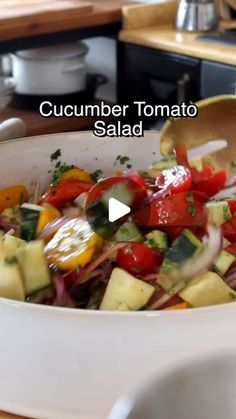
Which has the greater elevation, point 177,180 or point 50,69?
point 177,180

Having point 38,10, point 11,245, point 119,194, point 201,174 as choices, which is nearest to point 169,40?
point 38,10

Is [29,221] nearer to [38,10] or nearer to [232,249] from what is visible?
[232,249]

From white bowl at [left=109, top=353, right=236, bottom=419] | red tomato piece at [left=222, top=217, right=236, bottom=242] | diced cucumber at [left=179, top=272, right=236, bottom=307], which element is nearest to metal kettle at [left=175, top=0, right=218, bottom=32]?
red tomato piece at [left=222, top=217, right=236, bottom=242]

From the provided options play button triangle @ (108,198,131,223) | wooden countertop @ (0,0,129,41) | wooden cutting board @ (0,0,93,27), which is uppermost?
play button triangle @ (108,198,131,223)

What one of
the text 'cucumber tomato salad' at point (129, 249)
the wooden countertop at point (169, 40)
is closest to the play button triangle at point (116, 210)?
the text 'cucumber tomato salad' at point (129, 249)

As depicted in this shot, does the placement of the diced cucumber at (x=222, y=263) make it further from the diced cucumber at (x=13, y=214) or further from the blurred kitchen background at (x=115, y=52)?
the blurred kitchen background at (x=115, y=52)

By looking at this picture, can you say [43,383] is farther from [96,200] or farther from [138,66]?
[138,66]

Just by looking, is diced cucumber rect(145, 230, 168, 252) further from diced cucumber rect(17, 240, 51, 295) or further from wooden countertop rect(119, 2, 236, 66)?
wooden countertop rect(119, 2, 236, 66)
